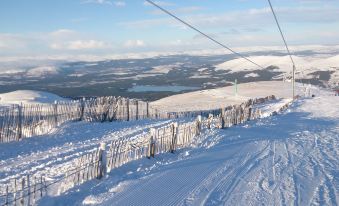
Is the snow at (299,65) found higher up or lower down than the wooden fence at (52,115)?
higher up

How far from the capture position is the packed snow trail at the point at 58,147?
1349 centimetres

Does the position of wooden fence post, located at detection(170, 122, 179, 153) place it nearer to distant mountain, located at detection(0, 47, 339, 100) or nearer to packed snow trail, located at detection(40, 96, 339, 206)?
packed snow trail, located at detection(40, 96, 339, 206)

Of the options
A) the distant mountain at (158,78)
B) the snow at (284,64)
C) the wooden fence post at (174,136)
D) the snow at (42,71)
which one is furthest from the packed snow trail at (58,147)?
the snow at (284,64)

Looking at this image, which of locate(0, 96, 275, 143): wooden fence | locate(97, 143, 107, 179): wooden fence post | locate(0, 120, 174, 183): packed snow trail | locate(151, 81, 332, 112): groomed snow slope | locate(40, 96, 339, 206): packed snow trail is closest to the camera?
locate(40, 96, 339, 206): packed snow trail

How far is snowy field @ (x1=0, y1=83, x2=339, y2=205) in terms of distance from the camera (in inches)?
388

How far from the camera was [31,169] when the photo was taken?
13.5 metres

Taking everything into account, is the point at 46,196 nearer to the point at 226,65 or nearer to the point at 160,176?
the point at 160,176

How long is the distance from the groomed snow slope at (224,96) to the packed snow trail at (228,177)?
41.9 m

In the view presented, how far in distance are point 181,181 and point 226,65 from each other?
156156 mm

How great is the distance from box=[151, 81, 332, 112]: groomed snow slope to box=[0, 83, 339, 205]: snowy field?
3882 cm

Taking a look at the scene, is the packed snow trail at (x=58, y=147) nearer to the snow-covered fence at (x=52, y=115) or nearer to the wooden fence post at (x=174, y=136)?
the snow-covered fence at (x=52, y=115)

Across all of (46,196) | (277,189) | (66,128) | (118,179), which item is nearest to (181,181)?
(118,179)

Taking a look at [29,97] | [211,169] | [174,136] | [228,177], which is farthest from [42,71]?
[228,177]

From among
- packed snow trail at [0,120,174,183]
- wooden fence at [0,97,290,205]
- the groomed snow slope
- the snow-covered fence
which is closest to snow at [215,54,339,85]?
the groomed snow slope
